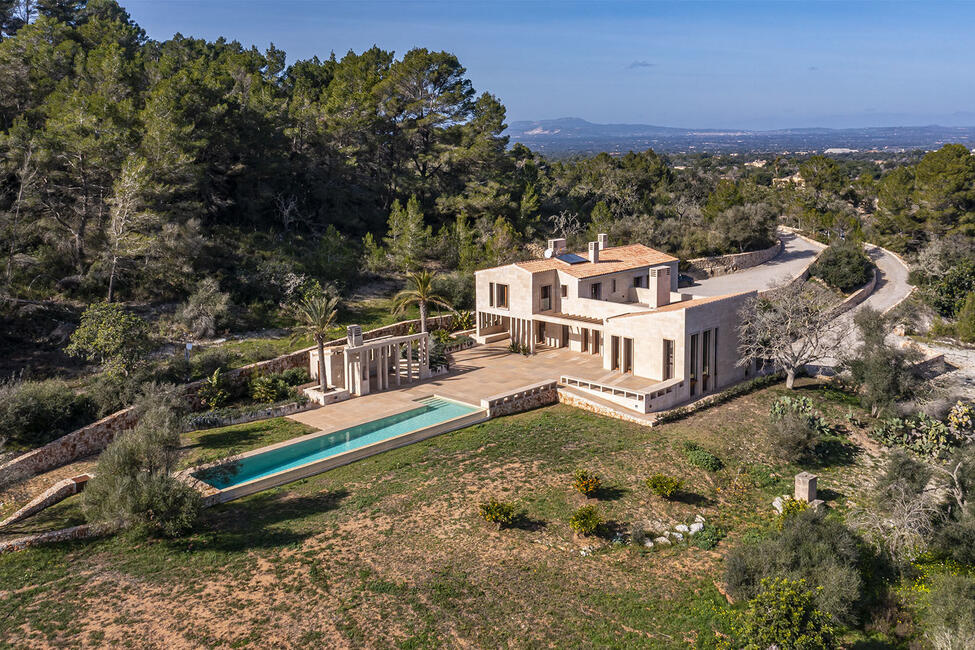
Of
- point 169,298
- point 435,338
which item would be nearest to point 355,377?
point 435,338

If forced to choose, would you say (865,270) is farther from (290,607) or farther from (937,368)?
(290,607)

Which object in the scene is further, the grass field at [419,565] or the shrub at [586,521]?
the shrub at [586,521]

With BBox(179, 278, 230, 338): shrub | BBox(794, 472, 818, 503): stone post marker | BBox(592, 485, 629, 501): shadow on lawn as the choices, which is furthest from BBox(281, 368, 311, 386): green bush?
BBox(794, 472, 818, 503): stone post marker

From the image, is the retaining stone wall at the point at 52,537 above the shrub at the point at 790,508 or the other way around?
above

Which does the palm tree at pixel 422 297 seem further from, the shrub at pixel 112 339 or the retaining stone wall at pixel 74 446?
the retaining stone wall at pixel 74 446

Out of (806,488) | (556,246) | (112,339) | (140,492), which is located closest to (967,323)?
(556,246)

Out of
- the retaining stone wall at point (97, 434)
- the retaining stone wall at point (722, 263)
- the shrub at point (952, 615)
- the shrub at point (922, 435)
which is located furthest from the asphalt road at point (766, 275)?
the shrub at point (952, 615)

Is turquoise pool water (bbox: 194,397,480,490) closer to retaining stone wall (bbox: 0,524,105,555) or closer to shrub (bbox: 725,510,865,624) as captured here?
retaining stone wall (bbox: 0,524,105,555)
